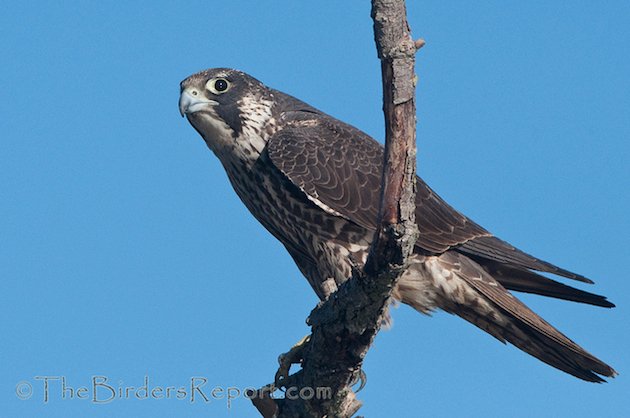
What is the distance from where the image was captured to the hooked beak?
21.5 ft

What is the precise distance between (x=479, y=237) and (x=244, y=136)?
1753 millimetres

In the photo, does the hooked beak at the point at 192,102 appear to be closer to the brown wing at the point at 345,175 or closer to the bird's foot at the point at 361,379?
the brown wing at the point at 345,175

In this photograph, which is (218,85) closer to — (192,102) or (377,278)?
(192,102)

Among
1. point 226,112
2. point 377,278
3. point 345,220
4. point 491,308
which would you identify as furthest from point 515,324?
point 226,112

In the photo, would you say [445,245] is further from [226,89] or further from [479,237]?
[226,89]

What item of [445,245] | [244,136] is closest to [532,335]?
[445,245]

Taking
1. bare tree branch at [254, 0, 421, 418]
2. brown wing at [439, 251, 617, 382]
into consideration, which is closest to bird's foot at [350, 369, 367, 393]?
bare tree branch at [254, 0, 421, 418]

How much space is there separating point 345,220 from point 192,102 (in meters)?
1.35

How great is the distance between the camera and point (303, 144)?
6.44 meters

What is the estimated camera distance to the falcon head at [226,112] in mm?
6578

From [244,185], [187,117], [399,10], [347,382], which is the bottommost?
[347,382]

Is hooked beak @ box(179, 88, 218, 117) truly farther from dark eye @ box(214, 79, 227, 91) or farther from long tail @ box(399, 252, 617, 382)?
long tail @ box(399, 252, 617, 382)

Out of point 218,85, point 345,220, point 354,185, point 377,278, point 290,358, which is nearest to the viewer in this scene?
point 377,278

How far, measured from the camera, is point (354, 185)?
6418 millimetres
